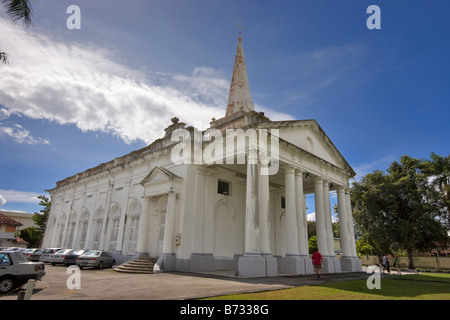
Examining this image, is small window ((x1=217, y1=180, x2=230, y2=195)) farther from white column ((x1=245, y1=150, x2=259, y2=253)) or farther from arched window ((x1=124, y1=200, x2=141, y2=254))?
arched window ((x1=124, y1=200, x2=141, y2=254))

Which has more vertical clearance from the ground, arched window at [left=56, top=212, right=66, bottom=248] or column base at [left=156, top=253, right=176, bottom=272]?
arched window at [left=56, top=212, right=66, bottom=248]

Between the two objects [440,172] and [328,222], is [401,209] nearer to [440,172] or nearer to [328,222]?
[440,172]

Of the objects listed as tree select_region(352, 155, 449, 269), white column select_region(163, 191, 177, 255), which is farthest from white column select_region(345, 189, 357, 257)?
white column select_region(163, 191, 177, 255)

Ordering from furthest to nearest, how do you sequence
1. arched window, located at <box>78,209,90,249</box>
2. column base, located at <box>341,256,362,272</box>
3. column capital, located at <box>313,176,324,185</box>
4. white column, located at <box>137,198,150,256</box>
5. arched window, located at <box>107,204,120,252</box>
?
arched window, located at <box>78,209,90,249</box>
arched window, located at <box>107,204,120,252</box>
column base, located at <box>341,256,362,272</box>
column capital, located at <box>313,176,324,185</box>
white column, located at <box>137,198,150,256</box>

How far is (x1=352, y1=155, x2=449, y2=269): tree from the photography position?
2644cm

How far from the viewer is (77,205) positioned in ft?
96.7

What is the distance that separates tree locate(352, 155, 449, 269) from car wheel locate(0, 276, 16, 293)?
29455mm

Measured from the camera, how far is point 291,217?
611 inches

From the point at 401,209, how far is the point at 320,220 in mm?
16153

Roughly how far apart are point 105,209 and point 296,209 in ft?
55.2

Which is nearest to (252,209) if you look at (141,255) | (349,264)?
(141,255)

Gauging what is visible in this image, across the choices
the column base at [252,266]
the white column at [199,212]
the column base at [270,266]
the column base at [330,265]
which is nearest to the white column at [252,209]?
the column base at [252,266]

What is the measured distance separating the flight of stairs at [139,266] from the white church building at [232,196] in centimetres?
74

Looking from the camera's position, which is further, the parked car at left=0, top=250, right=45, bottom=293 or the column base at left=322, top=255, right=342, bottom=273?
the column base at left=322, top=255, right=342, bottom=273
